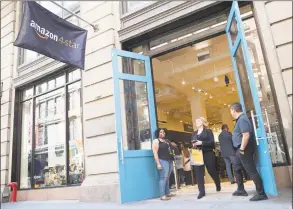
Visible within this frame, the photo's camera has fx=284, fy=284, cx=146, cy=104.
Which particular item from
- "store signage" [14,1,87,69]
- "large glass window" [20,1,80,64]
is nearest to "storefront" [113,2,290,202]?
"store signage" [14,1,87,69]

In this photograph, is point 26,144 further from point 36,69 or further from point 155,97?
point 155,97

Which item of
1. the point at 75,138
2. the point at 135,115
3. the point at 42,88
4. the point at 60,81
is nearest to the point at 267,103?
the point at 135,115

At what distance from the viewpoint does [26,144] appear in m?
9.91

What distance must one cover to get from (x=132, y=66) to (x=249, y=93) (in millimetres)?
3091

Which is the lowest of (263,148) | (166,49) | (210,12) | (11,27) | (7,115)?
(263,148)

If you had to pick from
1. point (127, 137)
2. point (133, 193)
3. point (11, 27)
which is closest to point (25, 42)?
point (127, 137)

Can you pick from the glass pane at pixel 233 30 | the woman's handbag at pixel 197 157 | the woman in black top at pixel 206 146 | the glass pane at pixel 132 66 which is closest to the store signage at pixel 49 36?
the glass pane at pixel 132 66

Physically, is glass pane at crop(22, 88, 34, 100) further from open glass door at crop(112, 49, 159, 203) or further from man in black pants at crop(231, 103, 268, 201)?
man in black pants at crop(231, 103, 268, 201)

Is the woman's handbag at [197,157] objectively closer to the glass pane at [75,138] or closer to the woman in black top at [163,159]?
the woman in black top at [163,159]

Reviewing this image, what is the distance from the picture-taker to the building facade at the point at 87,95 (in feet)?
18.3

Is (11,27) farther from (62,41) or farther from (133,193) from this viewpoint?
(133,193)

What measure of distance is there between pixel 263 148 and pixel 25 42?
16.7 feet

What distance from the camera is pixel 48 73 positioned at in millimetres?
9445

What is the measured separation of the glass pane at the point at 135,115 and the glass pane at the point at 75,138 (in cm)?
191
